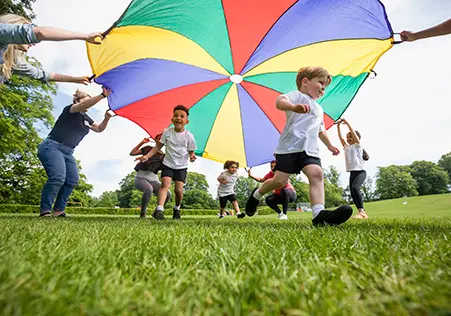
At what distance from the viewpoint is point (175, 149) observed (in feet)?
17.5

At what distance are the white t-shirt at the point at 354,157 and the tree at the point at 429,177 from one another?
7349 centimetres

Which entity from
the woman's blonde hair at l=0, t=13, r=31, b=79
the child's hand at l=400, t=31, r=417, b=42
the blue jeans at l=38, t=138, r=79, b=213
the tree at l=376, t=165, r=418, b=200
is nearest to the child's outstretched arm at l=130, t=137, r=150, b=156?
the blue jeans at l=38, t=138, r=79, b=213

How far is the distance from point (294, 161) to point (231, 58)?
3337mm

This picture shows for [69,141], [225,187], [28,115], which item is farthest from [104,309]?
[28,115]

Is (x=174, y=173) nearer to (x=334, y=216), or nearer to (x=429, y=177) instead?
(x=334, y=216)

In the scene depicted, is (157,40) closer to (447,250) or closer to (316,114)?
(316,114)

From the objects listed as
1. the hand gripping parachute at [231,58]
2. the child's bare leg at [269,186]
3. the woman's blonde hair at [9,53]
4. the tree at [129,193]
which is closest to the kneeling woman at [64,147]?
the hand gripping parachute at [231,58]

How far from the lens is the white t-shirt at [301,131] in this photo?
3.29 meters

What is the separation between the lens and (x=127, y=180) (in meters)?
69.9

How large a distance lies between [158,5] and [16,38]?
2.44 meters

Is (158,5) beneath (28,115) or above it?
beneath

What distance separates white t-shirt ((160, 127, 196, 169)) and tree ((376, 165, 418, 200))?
7102cm

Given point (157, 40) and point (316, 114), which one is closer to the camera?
point (316, 114)

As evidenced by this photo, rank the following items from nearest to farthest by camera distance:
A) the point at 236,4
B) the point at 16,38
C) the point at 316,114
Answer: the point at 16,38
the point at 316,114
the point at 236,4
